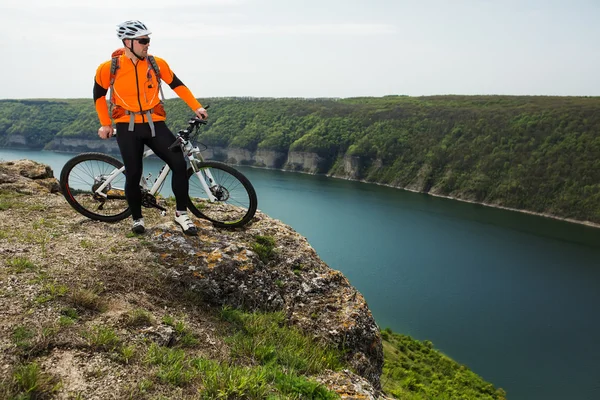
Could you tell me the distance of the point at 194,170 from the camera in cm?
616

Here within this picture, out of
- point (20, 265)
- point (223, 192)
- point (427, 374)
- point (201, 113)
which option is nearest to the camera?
point (20, 265)

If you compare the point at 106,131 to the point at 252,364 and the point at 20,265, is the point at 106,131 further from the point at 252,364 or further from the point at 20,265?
the point at 252,364

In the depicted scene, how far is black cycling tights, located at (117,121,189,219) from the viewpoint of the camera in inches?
219

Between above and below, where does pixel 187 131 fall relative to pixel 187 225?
above

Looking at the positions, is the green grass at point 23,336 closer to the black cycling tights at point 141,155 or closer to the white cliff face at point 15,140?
A: the black cycling tights at point 141,155

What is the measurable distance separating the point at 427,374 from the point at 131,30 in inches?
969

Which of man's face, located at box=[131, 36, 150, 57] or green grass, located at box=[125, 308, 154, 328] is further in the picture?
man's face, located at box=[131, 36, 150, 57]

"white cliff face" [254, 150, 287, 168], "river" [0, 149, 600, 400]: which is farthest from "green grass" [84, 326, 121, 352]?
"white cliff face" [254, 150, 287, 168]

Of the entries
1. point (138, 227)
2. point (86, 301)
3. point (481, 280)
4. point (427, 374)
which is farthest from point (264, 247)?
point (481, 280)

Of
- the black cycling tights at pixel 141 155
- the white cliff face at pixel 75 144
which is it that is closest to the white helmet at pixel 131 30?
the black cycling tights at pixel 141 155

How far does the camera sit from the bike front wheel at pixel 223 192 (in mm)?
6160

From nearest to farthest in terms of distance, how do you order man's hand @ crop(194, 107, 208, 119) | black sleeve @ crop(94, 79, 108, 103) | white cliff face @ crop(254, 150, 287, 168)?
black sleeve @ crop(94, 79, 108, 103), man's hand @ crop(194, 107, 208, 119), white cliff face @ crop(254, 150, 287, 168)

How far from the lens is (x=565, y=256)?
52.9 metres

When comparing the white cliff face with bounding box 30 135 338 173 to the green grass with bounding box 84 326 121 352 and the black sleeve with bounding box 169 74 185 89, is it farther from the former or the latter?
the green grass with bounding box 84 326 121 352
